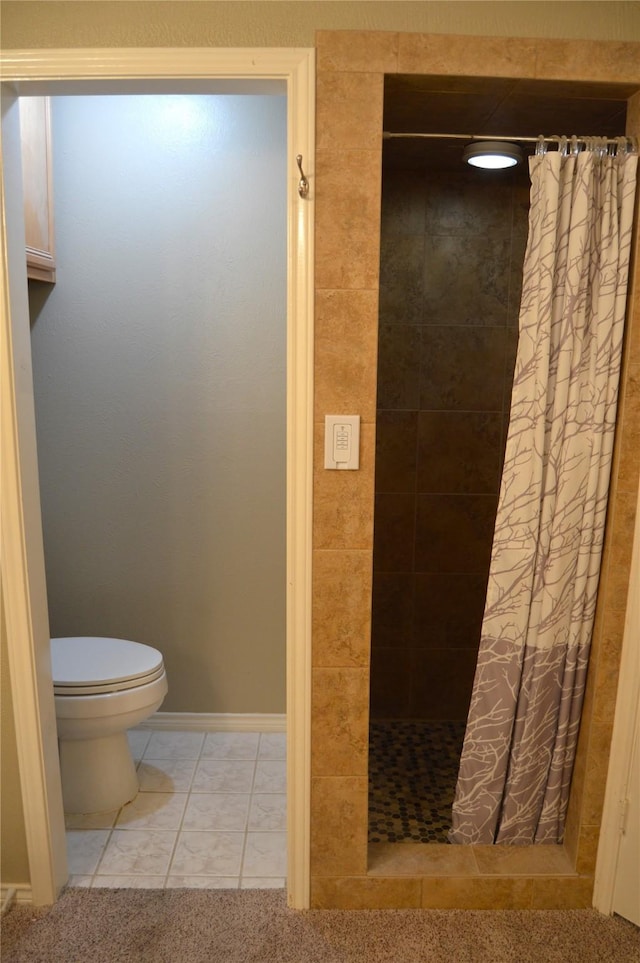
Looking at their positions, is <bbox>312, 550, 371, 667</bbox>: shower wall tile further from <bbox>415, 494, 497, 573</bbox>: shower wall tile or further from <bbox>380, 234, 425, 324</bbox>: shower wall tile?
<bbox>380, 234, 425, 324</bbox>: shower wall tile

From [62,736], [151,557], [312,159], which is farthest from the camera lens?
[151,557]

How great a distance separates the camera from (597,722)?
194 cm

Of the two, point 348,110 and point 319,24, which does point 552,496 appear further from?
point 319,24

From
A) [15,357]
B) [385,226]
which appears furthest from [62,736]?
[385,226]

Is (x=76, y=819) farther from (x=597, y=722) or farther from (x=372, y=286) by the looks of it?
(x=372, y=286)

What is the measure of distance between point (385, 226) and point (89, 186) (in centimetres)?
106

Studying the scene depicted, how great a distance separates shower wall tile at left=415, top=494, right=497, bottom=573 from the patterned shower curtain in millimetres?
946

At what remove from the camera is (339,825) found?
6.45 feet

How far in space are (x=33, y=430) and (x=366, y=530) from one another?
890mm

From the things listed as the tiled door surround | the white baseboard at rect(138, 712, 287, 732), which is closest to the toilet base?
the white baseboard at rect(138, 712, 287, 732)

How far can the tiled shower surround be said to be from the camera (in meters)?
2.72

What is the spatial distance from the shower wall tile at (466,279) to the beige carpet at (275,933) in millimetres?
1935

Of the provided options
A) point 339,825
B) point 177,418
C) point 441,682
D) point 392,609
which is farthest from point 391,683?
point 177,418

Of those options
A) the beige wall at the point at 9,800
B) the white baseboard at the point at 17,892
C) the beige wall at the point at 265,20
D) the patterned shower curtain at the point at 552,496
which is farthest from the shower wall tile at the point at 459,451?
the white baseboard at the point at 17,892
